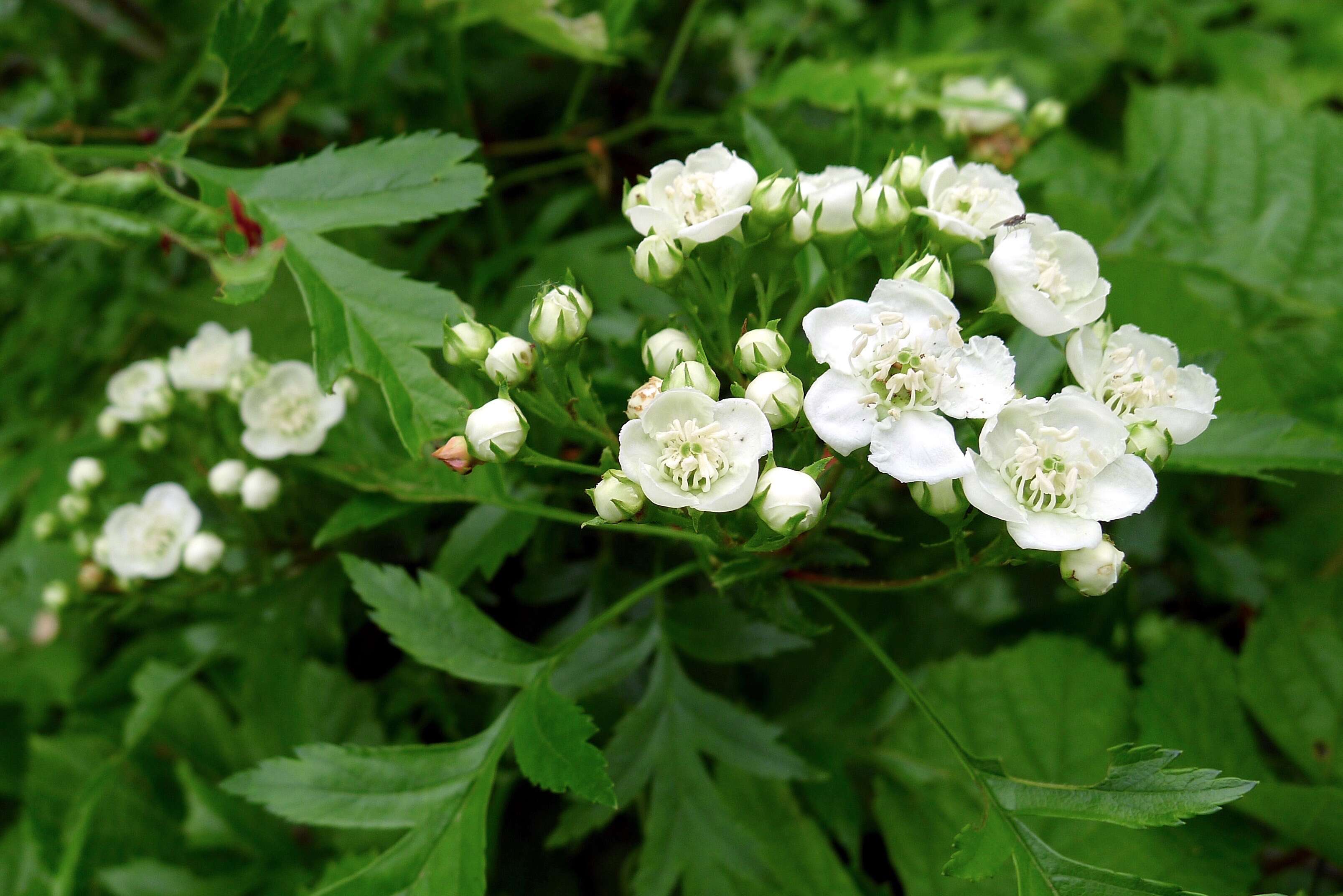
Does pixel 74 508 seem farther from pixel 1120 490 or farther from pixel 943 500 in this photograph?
pixel 1120 490

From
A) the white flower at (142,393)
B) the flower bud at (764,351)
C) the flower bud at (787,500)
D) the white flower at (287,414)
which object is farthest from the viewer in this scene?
the white flower at (142,393)

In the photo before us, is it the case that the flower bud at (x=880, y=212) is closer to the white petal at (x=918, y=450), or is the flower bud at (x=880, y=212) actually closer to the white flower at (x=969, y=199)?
the white flower at (x=969, y=199)

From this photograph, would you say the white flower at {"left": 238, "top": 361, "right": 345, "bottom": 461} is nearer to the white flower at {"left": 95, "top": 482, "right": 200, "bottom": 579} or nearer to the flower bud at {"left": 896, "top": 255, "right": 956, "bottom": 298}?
the white flower at {"left": 95, "top": 482, "right": 200, "bottom": 579}

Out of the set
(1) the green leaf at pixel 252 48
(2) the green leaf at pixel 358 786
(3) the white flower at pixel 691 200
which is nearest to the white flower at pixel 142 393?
(1) the green leaf at pixel 252 48

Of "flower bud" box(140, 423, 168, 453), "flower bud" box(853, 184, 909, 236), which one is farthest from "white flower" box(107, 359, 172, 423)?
"flower bud" box(853, 184, 909, 236)

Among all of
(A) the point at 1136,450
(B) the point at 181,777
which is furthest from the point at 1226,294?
(B) the point at 181,777

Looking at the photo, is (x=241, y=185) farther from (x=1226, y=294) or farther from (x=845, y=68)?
(x=1226, y=294)

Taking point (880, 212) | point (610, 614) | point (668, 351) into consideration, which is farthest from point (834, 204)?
point (610, 614)
